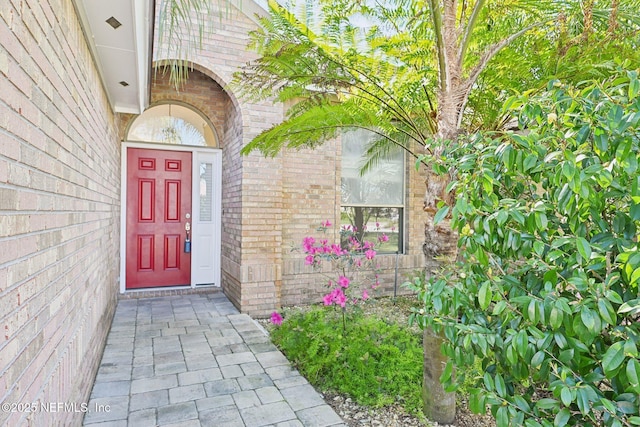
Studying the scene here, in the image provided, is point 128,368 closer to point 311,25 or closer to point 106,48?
point 106,48

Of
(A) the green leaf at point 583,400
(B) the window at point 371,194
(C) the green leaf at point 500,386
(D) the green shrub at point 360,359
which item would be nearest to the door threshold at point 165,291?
(B) the window at point 371,194

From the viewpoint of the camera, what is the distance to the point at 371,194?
6.05 metres

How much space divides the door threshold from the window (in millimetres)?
2333

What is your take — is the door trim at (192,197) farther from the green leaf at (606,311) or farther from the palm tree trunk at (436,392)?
the green leaf at (606,311)

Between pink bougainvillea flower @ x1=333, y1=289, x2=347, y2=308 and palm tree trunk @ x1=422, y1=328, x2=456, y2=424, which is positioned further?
pink bougainvillea flower @ x1=333, y1=289, x2=347, y2=308

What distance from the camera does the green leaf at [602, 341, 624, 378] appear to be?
3.58ft

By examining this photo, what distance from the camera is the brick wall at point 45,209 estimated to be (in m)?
1.14

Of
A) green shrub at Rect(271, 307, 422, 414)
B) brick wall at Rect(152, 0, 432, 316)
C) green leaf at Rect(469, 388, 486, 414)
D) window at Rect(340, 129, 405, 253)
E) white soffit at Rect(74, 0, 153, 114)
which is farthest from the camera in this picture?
window at Rect(340, 129, 405, 253)

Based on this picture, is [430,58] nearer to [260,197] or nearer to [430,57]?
[430,57]

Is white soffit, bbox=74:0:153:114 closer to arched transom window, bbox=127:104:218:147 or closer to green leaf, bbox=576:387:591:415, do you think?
arched transom window, bbox=127:104:218:147

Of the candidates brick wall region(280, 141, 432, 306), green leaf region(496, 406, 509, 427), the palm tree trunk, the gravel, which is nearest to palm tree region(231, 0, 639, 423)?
the palm tree trunk

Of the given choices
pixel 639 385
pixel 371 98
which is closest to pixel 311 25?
pixel 371 98

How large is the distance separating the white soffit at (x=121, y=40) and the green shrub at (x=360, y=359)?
268 centimetres

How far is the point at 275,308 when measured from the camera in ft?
16.3
